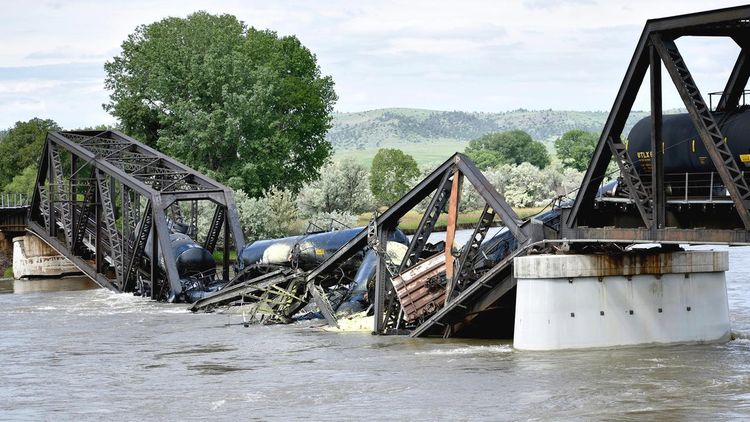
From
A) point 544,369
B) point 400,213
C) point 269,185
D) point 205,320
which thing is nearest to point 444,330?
point 400,213

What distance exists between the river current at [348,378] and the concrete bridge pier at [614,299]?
517 millimetres

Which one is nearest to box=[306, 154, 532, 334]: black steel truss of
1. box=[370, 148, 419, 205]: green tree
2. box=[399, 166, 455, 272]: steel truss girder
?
box=[399, 166, 455, 272]: steel truss girder

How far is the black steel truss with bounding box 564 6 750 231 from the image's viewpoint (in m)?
29.6

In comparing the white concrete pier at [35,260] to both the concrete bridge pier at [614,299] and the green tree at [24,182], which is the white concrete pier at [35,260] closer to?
the green tree at [24,182]

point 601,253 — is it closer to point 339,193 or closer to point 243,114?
point 243,114

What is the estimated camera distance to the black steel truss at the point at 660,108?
29.6 m

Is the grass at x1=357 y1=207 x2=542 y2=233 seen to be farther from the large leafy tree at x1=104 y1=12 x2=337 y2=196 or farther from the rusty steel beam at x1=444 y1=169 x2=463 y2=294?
the rusty steel beam at x1=444 y1=169 x2=463 y2=294

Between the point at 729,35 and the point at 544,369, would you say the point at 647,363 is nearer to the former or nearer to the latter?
the point at 544,369

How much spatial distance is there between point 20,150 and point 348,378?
103157 millimetres

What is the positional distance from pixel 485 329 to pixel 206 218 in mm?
45488

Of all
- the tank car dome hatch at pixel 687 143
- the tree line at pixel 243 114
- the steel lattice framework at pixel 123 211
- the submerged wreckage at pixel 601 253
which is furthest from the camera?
the tree line at pixel 243 114

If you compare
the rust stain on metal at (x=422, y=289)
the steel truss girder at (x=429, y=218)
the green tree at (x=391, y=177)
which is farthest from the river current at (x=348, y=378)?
the green tree at (x=391, y=177)

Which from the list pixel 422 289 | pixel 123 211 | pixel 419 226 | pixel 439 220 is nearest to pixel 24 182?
pixel 439 220

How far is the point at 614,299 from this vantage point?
115 ft
